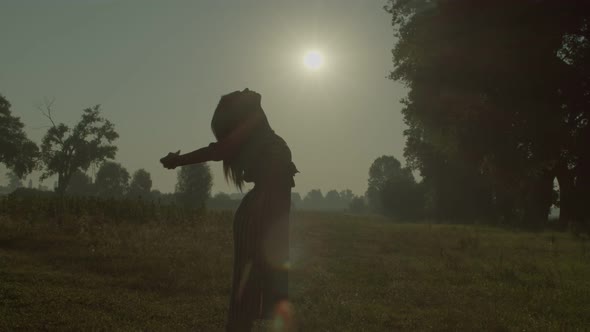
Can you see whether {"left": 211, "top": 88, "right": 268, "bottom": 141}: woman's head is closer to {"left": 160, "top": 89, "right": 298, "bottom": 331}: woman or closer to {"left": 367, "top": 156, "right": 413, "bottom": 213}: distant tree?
{"left": 160, "top": 89, "right": 298, "bottom": 331}: woman

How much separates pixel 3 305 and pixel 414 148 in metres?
47.5

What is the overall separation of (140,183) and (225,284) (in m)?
139

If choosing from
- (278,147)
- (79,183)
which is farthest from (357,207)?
(278,147)

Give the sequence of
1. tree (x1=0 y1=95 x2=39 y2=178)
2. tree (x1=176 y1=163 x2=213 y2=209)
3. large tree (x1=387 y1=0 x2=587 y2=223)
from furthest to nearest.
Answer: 1. tree (x1=176 y1=163 x2=213 y2=209)
2. tree (x1=0 y1=95 x2=39 y2=178)
3. large tree (x1=387 y1=0 x2=587 y2=223)

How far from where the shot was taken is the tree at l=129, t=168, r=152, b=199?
135625mm

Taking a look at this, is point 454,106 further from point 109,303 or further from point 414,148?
point 414,148

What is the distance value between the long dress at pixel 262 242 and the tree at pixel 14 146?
61465 millimetres

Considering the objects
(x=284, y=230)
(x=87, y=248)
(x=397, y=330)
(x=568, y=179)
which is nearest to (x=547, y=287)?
(x=397, y=330)

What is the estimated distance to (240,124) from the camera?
12.8 ft

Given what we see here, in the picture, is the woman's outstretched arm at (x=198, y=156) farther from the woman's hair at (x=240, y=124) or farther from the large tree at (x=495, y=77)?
the large tree at (x=495, y=77)

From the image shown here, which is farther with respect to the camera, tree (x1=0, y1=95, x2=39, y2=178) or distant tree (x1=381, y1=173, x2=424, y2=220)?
distant tree (x1=381, y1=173, x2=424, y2=220)

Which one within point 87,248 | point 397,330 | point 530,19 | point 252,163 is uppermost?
point 530,19

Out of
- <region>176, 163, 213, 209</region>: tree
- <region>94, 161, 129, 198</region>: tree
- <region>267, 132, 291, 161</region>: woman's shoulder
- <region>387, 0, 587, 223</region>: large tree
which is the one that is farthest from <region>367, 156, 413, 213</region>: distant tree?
<region>267, 132, 291, 161</region>: woman's shoulder

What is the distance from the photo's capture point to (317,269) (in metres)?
11.3
